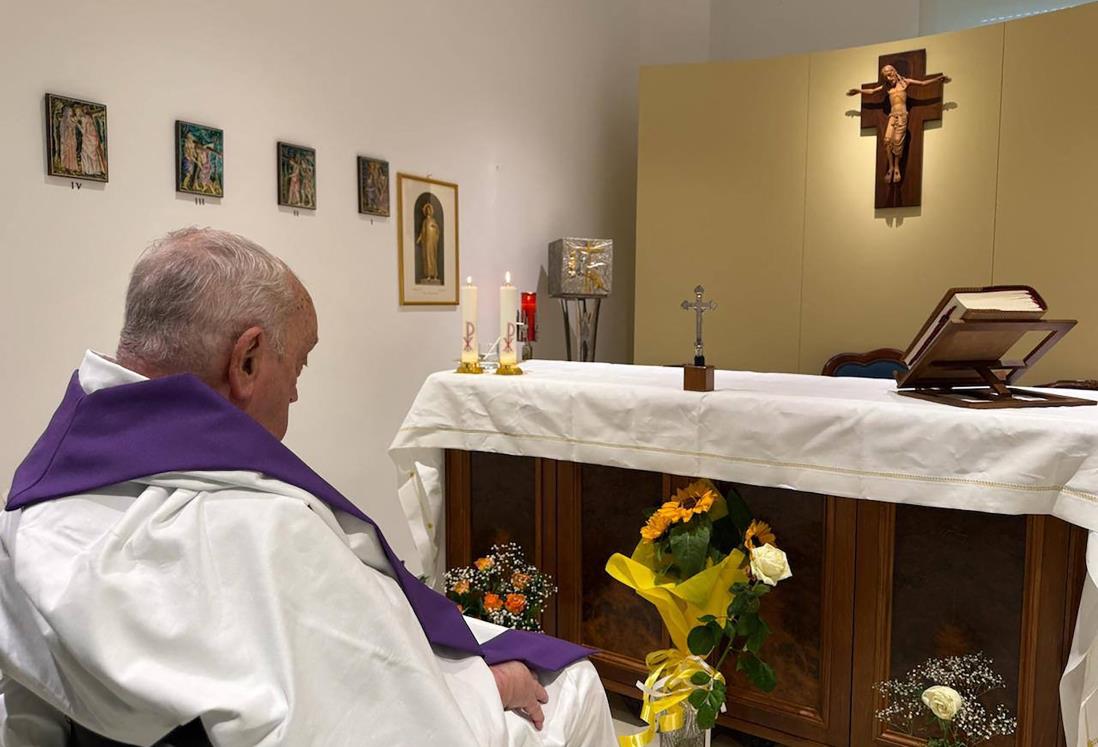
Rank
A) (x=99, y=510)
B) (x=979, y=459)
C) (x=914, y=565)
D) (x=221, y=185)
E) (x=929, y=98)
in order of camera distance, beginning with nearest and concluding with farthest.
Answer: (x=99, y=510)
(x=979, y=459)
(x=914, y=565)
(x=221, y=185)
(x=929, y=98)

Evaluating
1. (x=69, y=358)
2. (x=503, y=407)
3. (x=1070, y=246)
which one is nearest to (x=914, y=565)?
(x=503, y=407)

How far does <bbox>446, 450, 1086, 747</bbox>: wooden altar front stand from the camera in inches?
79.7

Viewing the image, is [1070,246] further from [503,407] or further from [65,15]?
[65,15]

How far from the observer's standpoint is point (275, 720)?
988mm

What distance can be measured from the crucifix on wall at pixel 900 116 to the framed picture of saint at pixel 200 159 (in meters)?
3.69

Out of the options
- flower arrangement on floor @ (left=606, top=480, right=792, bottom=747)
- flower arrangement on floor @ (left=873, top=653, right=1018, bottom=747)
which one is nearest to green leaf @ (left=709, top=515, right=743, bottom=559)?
flower arrangement on floor @ (left=606, top=480, right=792, bottom=747)

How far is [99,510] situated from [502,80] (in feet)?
14.2

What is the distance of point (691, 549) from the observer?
7.34ft

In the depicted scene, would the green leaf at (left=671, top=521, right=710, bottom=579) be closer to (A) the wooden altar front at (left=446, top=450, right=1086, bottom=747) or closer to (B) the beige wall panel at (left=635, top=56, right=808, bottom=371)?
(A) the wooden altar front at (left=446, top=450, right=1086, bottom=747)

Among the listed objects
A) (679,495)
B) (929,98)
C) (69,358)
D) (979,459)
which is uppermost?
(929,98)

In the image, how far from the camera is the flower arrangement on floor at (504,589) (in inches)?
98.7

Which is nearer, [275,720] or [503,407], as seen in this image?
[275,720]

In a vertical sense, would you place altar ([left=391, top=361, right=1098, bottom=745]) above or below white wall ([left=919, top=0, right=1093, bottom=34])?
below

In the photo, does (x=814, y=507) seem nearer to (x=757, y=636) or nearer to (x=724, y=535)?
(x=724, y=535)
